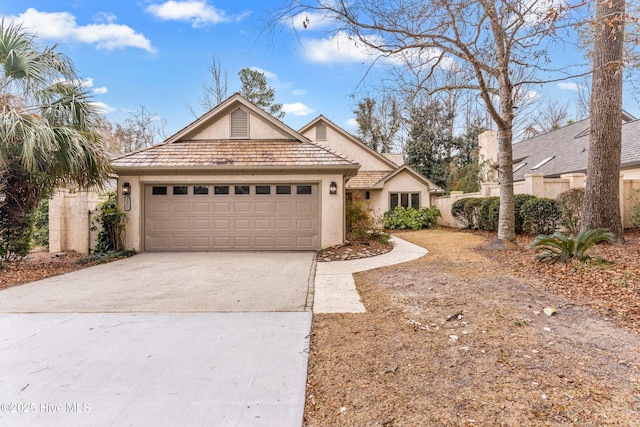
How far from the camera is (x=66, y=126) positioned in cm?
727

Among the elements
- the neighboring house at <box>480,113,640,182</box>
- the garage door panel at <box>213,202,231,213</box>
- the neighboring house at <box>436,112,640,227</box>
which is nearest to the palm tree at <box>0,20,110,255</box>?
the garage door panel at <box>213,202,231,213</box>

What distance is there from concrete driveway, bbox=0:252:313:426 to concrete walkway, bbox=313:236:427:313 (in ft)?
1.26

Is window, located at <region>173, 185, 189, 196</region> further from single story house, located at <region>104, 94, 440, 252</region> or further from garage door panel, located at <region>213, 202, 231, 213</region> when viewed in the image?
garage door panel, located at <region>213, 202, 231, 213</region>

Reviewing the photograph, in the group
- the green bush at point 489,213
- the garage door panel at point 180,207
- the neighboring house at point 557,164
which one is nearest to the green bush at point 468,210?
the green bush at point 489,213

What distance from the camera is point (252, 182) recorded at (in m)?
9.81

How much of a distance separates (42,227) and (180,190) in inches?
205

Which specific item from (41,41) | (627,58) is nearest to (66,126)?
(41,41)

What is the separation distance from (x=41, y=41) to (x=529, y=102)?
20220 mm

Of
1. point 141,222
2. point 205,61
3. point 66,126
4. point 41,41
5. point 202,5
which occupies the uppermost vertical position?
point 205,61

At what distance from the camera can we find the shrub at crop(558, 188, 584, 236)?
10320mm

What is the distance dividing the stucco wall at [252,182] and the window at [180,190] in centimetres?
21

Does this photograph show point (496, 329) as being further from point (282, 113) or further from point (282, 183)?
point (282, 113)

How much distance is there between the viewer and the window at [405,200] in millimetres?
18031

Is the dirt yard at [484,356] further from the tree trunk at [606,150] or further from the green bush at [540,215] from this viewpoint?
the green bush at [540,215]
